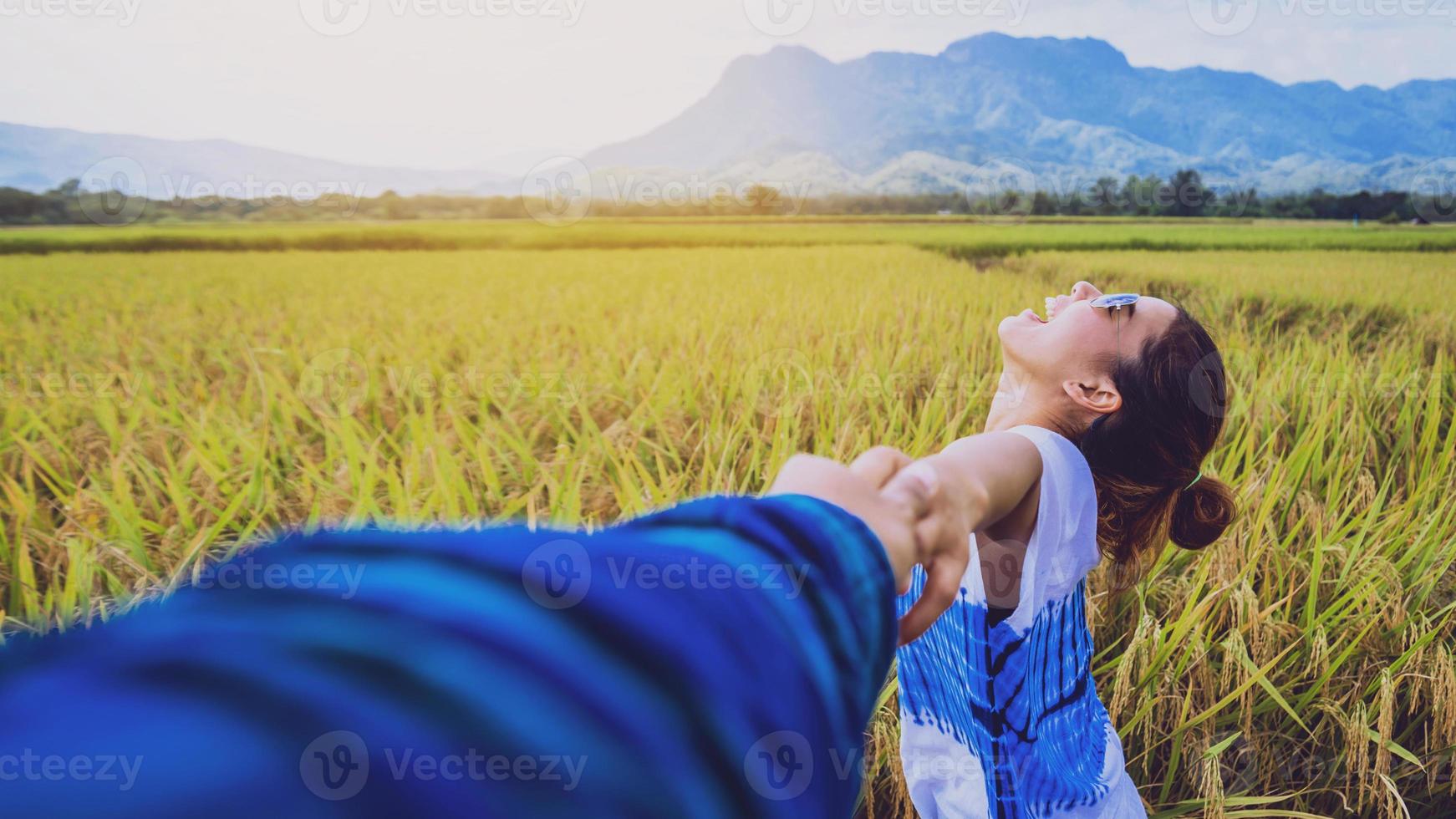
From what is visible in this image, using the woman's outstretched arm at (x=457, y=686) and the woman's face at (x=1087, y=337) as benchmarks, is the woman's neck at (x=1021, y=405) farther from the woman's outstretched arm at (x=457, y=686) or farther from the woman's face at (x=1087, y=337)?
Result: the woman's outstretched arm at (x=457, y=686)

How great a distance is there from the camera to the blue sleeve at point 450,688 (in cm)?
23

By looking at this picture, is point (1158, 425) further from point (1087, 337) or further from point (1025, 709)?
point (1025, 709)

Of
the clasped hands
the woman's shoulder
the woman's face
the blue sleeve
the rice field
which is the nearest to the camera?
the blue sleeve

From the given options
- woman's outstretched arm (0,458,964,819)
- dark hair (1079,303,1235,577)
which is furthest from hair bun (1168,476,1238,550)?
woman's outstretched arm (0,458,964,819)

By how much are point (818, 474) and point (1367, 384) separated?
2.86 m

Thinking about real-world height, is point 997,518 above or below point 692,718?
below

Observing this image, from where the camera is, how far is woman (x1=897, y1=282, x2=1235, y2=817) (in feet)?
2.78

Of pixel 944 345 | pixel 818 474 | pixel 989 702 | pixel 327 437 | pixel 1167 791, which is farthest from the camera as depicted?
pixel 944 345

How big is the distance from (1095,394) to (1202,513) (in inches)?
13.1

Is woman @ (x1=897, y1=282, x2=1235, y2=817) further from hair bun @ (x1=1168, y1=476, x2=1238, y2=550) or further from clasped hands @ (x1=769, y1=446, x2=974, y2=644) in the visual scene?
A: clasped hands @ (x1=769, y1=446, x2=974, y2=644)

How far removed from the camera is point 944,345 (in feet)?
9.38

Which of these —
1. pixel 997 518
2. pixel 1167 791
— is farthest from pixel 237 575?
pixel 1167 791

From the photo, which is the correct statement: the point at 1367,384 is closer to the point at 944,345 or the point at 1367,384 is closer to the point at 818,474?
the point at 944,345

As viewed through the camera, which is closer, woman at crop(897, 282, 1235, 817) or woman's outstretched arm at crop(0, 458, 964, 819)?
woman's outstretched arm at crop(0, 458, 964, 819)
